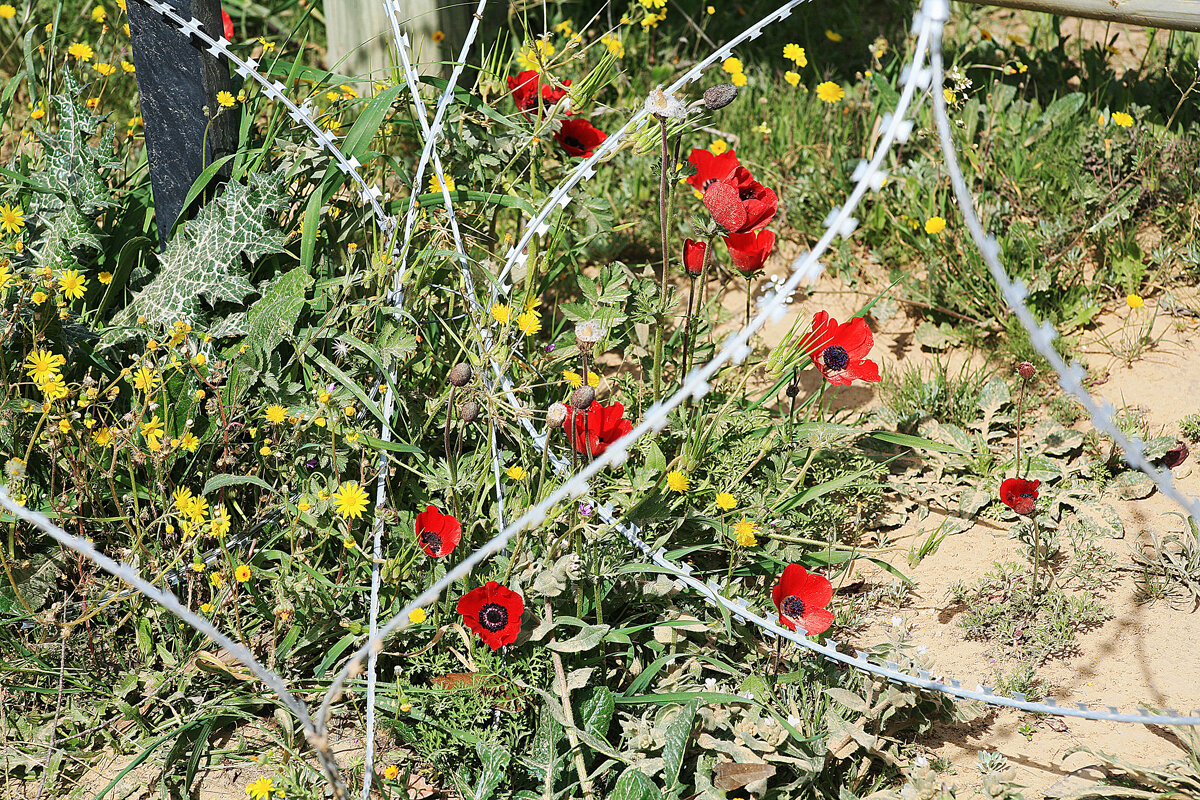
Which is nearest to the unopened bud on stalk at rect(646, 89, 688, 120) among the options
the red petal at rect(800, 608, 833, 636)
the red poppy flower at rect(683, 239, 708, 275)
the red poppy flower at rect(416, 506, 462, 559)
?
the red poppy flower at rect(683, 239, 708, 275)

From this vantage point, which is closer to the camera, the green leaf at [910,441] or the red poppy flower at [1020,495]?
the red poppy flower at [1020,495]

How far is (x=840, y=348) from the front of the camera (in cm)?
185

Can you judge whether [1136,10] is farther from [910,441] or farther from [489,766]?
[489,766]

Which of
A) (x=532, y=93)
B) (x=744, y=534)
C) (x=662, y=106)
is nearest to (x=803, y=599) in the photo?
(x=744, y=534)

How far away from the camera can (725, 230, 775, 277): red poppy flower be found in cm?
181

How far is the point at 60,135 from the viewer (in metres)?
2.05

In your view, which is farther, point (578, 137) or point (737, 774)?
point (578, 137)

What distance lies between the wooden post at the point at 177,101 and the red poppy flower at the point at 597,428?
102 centimetres

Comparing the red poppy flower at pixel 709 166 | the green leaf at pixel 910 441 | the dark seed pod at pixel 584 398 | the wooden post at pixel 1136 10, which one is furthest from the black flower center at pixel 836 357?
the wooden post at pixel 1136 10

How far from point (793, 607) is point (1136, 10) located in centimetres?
173

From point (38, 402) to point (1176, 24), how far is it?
2.59m

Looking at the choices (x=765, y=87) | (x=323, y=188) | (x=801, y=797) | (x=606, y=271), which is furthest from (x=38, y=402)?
(x=765, y=87)

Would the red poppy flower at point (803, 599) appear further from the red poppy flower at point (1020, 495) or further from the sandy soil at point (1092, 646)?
the red poppy flower at point (1020, 495)

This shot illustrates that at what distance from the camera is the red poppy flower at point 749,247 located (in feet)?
5.95
